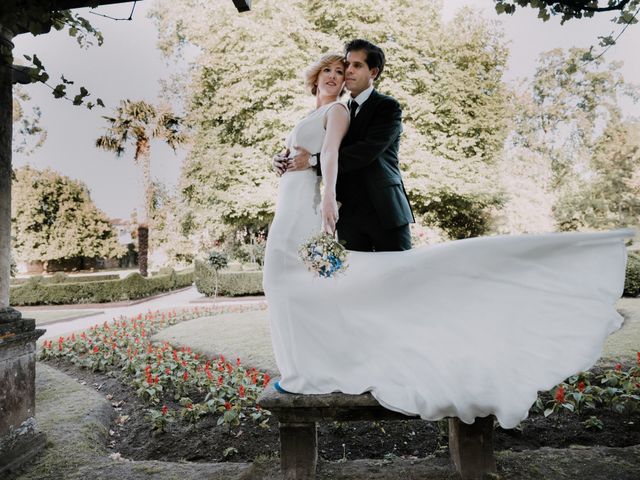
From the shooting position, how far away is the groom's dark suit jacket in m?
2.70

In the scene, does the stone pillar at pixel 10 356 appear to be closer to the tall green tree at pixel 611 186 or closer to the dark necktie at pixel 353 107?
the dark necktie at pixel 353 107

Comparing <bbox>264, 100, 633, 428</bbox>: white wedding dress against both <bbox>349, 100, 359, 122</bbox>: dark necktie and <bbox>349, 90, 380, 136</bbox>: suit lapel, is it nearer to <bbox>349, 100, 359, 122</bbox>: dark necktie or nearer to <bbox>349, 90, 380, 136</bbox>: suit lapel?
<bbox>349, 90, 380, 136</bbox>: suit lapel

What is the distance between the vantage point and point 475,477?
227 centimetres

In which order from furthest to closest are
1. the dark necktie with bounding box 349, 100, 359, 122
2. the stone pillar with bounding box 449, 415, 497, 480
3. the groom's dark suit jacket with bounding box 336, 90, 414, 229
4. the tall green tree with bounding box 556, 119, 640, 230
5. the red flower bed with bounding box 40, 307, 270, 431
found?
the tall green tree with bounding box 556, 119, 640, 230 → the red flower bed with bounding box 40, 307, 270, 431 → the dark necktie with bounding box 349, 100, 359, 122 → the groom's dark suit jacket with bounding box 336, 90, 414, 229 → the stone pillar with bounding box 449, 415, 497, 480

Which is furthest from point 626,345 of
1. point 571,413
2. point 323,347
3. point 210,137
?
point 210,137

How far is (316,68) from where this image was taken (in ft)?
9.65

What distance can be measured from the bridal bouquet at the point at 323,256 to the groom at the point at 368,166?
0.53 meters

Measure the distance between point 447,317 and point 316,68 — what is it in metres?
1.83

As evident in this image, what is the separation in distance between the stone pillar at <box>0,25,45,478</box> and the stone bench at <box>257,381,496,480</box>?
176cm

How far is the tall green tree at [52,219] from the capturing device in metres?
37.2

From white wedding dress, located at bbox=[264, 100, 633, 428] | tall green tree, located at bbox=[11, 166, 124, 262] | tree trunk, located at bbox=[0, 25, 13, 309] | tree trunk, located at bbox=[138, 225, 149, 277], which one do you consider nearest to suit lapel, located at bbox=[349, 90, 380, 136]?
white wedding dress, located at bbox=[264, 100, 633, 428]

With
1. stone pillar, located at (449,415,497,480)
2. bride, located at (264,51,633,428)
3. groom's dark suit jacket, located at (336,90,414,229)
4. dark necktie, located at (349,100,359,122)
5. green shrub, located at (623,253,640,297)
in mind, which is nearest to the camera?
bride, located at (264,51,633,428)

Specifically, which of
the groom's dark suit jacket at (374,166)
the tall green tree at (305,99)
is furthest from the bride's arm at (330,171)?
the tall green tree at (305,99)

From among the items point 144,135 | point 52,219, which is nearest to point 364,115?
point 144,135
